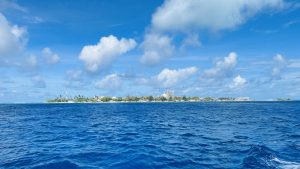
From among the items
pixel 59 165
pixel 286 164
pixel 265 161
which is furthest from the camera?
pixel 265 161

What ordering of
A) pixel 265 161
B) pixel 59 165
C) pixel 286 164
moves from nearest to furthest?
pixel 59 165
pixel 286 164
pixel 265 161

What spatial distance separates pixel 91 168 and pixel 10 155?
9.86 meters

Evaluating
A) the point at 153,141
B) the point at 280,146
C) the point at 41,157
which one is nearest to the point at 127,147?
the point at 153,141

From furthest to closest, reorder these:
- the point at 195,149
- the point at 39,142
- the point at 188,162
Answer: the point at 39,142, the point at 195,149, the point at 188,162

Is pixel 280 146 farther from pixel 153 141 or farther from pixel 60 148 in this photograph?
pixel 60 148

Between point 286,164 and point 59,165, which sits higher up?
point 59,165

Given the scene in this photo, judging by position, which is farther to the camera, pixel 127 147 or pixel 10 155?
pixel 127 147

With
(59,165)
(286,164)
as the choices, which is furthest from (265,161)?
(59,165)

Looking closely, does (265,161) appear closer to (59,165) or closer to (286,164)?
(286,164)

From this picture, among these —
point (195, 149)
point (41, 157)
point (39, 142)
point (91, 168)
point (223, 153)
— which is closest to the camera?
point (91, 168)

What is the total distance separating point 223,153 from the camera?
28938mm

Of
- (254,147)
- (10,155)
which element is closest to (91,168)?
(10,155)

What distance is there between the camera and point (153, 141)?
37344mm

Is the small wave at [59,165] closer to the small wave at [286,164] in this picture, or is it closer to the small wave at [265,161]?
the small wave at [265,161]
